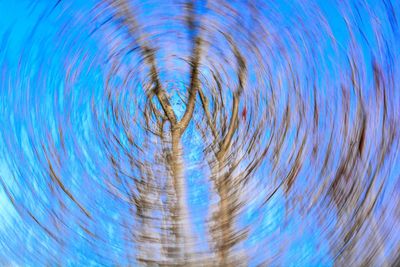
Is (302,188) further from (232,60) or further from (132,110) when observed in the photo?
(132,110)

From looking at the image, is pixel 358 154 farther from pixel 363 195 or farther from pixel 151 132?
pixel 151 132

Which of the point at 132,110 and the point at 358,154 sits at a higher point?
the point at 132,110

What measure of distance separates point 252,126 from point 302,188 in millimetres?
300

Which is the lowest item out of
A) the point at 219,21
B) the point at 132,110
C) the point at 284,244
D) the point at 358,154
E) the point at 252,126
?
the point at 284,244

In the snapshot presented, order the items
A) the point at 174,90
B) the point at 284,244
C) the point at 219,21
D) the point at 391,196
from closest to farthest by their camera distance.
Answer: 1. the point at 391,196
2. the point at 284,244
3. the point at 219,21
4. the point at 174,90

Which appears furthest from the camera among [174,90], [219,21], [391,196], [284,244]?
[174,90]

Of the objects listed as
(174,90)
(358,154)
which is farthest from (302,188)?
(174,90)

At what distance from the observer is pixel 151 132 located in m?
1.89

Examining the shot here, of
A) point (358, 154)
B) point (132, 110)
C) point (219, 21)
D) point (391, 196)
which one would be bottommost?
point (391, 196)

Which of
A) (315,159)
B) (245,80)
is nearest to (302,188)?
(315,159)

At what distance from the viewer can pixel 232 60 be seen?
1803 mm

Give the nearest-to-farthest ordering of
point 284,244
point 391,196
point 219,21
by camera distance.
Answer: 1. point 391,196
2. point 284,244
3. point 219,21

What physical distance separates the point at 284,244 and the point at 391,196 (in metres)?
0.38

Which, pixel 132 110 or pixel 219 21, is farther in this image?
pixel 132 110
